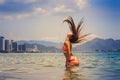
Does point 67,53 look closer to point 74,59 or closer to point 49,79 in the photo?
point 74,59

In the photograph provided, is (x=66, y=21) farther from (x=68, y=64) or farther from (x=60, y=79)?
(x=60, y=79)

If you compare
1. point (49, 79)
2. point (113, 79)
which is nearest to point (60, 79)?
point (49, 79)

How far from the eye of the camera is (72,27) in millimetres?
18547

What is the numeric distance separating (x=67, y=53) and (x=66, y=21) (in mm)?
1901

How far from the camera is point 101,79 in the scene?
13.1 metres

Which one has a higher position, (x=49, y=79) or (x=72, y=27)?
(x=72, y=27)

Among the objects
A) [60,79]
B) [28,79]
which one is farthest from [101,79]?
[28,79]

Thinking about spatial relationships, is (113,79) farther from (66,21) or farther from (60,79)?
(66,21)

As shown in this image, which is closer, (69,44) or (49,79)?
(49,79)

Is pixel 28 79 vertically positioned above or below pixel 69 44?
below

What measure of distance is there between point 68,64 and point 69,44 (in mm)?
1223

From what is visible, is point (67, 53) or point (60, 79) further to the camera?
point (67, 53)

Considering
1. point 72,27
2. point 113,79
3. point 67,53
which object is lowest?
point 113,79

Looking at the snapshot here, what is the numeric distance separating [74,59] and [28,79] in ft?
20.9
